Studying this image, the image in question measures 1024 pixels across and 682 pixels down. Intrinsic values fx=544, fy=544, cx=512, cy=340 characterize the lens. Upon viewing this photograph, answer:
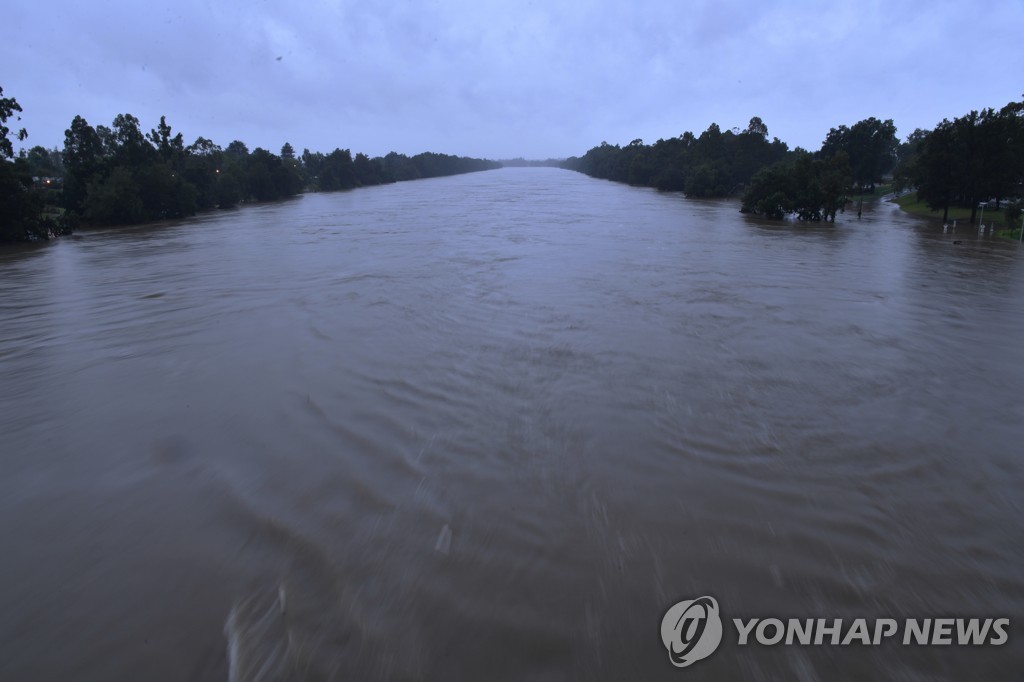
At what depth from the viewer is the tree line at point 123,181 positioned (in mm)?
29141

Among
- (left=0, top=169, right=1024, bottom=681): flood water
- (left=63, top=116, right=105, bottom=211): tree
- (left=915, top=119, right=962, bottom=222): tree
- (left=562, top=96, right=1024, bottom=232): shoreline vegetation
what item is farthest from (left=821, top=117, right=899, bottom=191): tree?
(left=63, top=116, right=105, bottom=211): tree

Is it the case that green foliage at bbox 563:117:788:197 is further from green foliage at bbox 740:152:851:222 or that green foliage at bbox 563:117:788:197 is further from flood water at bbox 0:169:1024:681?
flood water at bbox 0:169:1024:681

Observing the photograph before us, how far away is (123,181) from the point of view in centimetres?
3825

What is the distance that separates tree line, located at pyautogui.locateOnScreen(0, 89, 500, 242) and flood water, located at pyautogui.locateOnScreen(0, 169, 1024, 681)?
24.2m

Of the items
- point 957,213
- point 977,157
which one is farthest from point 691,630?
point 957,213

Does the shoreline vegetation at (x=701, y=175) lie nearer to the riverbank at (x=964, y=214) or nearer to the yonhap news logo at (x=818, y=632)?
the riverbank at (x=964, y=214)

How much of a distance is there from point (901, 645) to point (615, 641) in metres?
1.75

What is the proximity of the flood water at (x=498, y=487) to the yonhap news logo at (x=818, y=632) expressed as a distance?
7 centimetres

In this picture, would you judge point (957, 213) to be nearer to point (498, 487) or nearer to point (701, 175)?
point (701, 175)

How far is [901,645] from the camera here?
10.9ft

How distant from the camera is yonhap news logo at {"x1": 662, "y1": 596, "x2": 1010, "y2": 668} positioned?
3367mm

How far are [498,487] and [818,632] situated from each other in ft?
8.71

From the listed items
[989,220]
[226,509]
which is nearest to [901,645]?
[226,509]

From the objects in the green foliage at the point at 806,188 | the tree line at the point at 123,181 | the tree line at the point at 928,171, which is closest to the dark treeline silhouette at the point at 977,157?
the tree line at the point at 928,171
